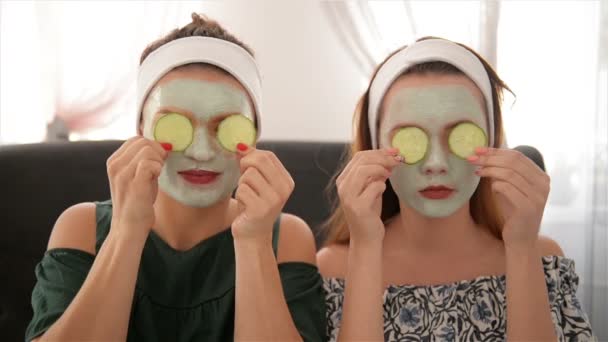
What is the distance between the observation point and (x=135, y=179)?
4.08 feet

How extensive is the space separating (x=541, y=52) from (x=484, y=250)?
1644 millimetres

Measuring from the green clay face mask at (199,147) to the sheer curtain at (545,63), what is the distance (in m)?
1.75

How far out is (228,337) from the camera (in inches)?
55.4

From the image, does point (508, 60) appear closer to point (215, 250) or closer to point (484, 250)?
point (484, 250)

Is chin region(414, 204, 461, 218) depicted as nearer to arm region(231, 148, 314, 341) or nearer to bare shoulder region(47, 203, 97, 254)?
arm region(231, 148, 314, 341)

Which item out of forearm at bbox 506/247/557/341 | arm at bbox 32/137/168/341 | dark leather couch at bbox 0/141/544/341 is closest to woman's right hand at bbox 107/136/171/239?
arm at bbox 32/137/168/341

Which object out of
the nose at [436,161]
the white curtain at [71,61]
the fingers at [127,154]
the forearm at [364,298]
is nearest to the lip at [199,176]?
the fingers at [127,154]

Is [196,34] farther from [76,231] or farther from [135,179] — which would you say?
[76,231]

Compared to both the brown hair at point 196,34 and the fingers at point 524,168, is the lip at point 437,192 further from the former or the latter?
the brown hair at point 196,34

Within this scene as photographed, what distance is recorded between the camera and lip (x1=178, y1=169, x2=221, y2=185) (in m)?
1.35

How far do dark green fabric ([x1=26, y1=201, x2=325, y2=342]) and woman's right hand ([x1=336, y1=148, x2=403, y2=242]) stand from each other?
0.66 feet

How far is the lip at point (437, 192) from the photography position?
1388 millimetres

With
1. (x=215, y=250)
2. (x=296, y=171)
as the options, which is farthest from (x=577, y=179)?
(x=215, y=250)

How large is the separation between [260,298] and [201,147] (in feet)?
1.10
